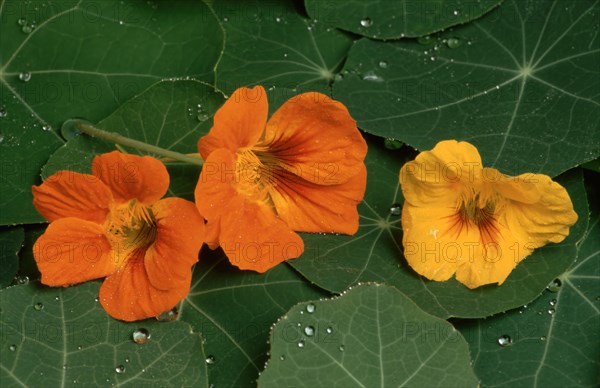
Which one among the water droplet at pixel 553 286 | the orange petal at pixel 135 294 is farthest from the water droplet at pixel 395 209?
the orange petal at pixel 135 294

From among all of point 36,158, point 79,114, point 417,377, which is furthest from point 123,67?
point 417,377

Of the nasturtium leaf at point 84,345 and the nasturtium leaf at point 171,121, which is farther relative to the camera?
the nasturtium leaf at point 171,121

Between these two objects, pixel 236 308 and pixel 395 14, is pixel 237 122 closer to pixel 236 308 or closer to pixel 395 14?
pixel 236 308

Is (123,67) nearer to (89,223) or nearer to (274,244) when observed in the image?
(89,223)

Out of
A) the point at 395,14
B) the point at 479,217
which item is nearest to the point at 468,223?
the point at 479,217

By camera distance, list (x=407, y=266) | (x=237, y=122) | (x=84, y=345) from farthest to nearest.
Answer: (x=407, y=266) < (x=84, y=345) < (x=237, y=122)

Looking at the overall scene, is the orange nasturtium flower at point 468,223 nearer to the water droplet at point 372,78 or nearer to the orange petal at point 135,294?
the water droplet at point 372,78
